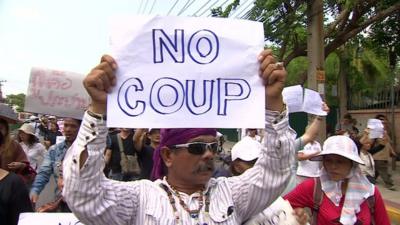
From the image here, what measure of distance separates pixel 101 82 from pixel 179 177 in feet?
1.77

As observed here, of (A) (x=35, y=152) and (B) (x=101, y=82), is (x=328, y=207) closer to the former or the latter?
(B) (x=101, y=82)

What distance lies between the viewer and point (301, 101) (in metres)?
4.88

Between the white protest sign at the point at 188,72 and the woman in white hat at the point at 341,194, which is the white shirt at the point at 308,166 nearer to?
the woman in white hat at the point at 341,194

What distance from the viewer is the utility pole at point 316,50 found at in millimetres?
12213

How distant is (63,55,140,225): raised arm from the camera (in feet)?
6.59

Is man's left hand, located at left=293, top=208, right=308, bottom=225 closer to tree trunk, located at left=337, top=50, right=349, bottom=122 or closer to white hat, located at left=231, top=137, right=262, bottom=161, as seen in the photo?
white hat, located at left=231, top=137, right=262, bottom=161

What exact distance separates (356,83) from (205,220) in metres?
28.4

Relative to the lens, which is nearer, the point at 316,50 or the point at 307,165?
the point at 307,165

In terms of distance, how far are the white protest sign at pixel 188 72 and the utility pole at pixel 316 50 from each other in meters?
10.1

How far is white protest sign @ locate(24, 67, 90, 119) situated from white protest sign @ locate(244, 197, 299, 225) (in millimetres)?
1702

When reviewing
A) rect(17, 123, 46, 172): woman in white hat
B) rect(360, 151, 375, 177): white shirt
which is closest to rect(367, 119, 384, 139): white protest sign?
Result: rect(360, 151, 375, 177): white shirt

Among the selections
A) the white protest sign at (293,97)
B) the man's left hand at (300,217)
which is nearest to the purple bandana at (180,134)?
the man's left hand at (300,217)

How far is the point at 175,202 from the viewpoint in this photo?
7.23ft

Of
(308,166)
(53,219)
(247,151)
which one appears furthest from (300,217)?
(308,166)
